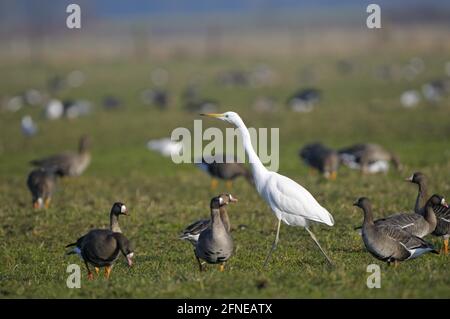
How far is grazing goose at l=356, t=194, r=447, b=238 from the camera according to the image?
10.3m

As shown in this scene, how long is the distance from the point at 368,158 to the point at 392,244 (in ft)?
29.0

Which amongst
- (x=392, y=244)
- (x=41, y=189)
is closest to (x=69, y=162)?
(x=41, y=189)

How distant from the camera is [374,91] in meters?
34.8

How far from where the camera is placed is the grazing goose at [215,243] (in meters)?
9.38

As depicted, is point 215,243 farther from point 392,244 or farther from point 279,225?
point 392,244

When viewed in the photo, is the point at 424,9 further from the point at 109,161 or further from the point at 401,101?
the point at 109,161

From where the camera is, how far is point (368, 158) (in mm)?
17984

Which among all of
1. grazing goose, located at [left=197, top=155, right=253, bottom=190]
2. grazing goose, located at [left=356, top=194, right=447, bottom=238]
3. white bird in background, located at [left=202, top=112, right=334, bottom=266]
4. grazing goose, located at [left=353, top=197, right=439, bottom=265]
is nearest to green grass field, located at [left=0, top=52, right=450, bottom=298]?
grazing goose, located at [left=353, top=197, right=439, bottom=265]

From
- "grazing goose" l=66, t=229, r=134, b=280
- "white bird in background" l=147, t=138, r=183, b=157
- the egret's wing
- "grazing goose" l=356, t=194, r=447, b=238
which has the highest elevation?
"white bird in background" l=147, t=138, r=183, b=157

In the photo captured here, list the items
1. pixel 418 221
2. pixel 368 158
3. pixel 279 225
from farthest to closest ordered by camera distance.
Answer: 1. pixel 368 158
2. pixel 418 221
3. pixel 279 225

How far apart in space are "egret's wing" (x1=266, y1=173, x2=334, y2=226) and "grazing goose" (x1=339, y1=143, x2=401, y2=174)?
8125 millimetres

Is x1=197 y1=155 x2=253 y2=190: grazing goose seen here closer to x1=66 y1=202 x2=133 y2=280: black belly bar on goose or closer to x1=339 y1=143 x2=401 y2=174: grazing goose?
x1=339 y1=143 x2=401 y2=174: grazing goose

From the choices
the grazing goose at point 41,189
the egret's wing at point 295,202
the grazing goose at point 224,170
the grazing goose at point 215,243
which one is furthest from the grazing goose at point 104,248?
the grazing goose at point 224,170
